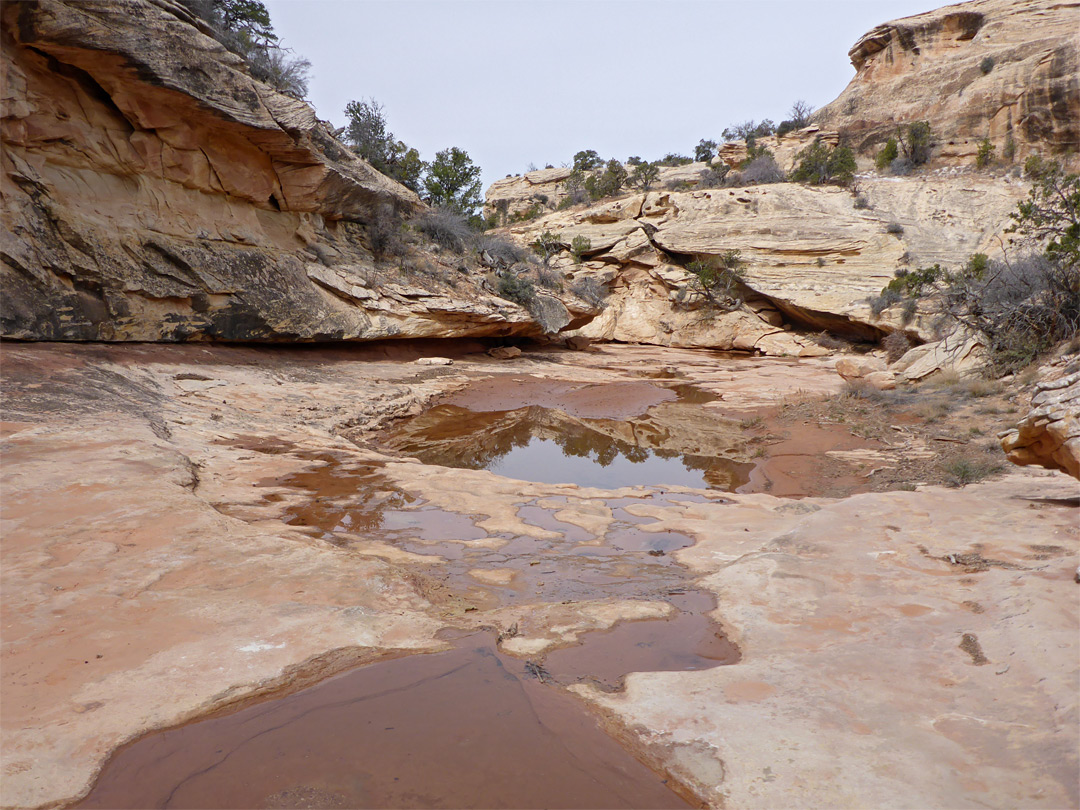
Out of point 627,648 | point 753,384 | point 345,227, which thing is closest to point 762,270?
point 753,384

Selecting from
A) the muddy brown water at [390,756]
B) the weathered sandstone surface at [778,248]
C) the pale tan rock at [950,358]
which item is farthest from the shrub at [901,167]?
the muddy brown water at [390,756]

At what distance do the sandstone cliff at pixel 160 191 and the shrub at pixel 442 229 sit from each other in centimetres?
352

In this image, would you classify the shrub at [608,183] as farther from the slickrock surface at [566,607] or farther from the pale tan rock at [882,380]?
the slickrock surface at [566,607]

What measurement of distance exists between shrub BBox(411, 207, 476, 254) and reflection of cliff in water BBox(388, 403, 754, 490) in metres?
8.35

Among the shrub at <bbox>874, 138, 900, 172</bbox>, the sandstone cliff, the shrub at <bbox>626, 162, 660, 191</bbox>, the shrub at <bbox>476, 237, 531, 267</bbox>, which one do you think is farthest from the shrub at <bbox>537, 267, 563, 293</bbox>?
the shrub at <bbox>874, 138, 900, 172</bbox>

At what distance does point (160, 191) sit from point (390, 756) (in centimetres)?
1248

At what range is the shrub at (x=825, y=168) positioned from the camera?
2636 centimetres

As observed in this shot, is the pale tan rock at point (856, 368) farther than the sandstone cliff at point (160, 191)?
Yes

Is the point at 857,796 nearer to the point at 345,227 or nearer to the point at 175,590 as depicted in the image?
the point at 175,590

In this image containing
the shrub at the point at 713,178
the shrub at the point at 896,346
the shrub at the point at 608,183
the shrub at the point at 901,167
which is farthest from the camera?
the shrub at the point at 608,183

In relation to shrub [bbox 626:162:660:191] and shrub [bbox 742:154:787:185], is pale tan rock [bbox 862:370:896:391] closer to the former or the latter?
shrub [bbox 742:154:787:185]

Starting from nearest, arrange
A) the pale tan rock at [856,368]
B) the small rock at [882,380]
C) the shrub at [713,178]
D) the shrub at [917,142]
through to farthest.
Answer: the small rock at [882,380], the pale tan rock at [856,368], the shrub at [917,142], the shrub at [713,178]

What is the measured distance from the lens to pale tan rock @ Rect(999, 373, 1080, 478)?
4300mm

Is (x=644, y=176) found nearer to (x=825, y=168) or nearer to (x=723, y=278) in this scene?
(x=825, y=168)
